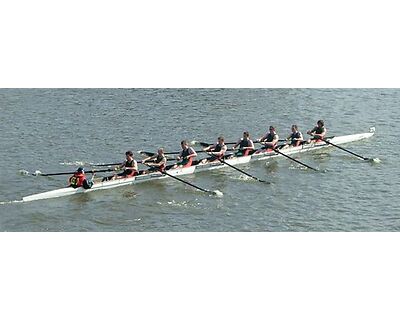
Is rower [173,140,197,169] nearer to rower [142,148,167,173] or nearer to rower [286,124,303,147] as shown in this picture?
rower [142,148,167,173]

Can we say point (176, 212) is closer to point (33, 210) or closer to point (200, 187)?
point (200, 187)

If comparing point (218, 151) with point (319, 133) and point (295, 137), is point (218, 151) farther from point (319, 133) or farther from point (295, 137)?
point (319, 133)

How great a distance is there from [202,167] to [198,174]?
1.16 feet

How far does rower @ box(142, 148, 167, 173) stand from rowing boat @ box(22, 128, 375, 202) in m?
0.18

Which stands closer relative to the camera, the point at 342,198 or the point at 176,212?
the point at 176,212

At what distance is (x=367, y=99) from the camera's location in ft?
87.1

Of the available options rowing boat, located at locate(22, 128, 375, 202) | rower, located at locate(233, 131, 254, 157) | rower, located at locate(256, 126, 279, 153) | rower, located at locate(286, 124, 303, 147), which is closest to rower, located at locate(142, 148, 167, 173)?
rowing boat, located at locate(22, 128, 375, 202)

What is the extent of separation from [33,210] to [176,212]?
138 inches

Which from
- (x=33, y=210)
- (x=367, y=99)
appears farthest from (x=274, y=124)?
(x=33, y=210)

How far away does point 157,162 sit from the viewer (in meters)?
19.8

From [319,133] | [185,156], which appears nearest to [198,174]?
[185,156]

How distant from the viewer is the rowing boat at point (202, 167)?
17.9 meters

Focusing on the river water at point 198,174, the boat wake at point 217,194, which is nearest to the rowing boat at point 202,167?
the river water at point 198,174

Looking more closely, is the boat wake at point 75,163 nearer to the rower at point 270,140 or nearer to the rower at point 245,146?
the rower at point 245,146
